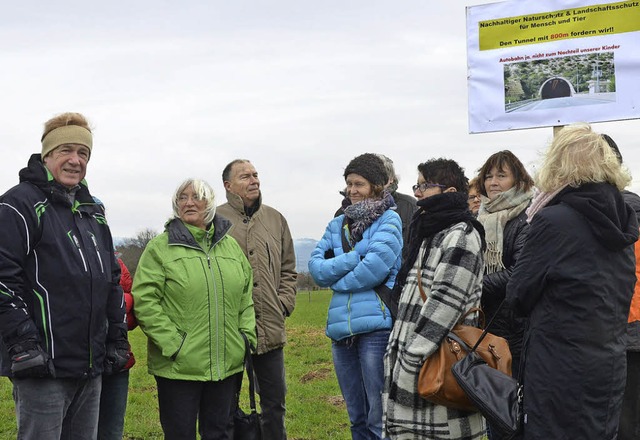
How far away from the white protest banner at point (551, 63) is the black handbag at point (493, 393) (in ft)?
7.16

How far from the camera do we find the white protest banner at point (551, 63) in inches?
181

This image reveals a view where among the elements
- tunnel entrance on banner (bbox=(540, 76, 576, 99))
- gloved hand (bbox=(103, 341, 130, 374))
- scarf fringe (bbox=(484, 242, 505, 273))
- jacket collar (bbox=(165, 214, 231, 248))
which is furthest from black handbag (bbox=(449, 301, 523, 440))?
tunnel entrance on banner (bbox=(540, 76, 576, 99))

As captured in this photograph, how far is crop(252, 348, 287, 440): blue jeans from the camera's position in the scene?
5203 mm

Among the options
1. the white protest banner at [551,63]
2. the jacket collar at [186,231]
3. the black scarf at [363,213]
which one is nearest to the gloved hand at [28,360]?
the jacket collar at [186,231]

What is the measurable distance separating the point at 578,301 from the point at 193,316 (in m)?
2.51

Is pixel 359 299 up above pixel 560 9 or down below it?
below

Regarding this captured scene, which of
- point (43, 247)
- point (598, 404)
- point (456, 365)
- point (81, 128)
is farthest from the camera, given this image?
point (81, 128)

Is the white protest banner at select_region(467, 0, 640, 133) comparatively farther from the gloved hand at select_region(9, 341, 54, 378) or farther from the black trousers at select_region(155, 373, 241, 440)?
the gloved hand at select_region(9, 341, 54, 378)

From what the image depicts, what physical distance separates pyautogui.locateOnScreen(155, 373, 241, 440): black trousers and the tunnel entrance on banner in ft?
9.71

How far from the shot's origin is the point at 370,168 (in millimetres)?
4910

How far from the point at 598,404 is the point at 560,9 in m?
2.94

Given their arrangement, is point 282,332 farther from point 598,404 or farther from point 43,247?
point 598,404

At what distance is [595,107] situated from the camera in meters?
4.65

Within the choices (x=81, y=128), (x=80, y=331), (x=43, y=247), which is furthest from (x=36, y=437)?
(x=81, y=128)
